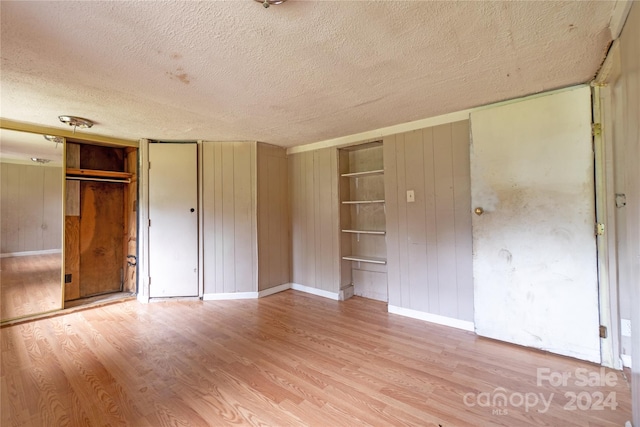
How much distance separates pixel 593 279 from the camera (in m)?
2.02

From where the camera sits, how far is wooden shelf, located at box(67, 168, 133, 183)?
3.46 metres

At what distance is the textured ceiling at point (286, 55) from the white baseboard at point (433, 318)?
2139mm

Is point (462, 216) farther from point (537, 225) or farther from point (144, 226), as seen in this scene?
point (144, 226)

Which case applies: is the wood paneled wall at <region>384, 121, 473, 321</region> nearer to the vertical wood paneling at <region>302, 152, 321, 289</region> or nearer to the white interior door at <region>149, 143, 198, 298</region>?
the vertical wood paneling at <region>302, 152, 321, 289</region>

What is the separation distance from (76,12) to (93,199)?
3.38 m

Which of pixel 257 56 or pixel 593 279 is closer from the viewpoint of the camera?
pixel 257 56

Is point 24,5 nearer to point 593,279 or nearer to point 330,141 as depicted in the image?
point 330,141

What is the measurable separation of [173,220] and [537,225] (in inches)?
163

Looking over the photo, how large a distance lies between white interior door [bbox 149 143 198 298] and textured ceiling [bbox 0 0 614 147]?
3.42 feet

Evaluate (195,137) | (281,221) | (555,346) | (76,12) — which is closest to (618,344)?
(555,346)

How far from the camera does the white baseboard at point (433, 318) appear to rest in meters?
2.65

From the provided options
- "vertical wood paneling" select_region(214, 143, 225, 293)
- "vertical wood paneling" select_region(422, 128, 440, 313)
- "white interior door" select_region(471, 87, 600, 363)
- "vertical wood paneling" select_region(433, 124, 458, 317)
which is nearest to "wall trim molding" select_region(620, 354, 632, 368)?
"white interior door" select_region(471, 87, 600, 363)

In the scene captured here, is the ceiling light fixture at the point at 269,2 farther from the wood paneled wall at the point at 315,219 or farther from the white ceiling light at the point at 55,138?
the white ceiling light at the point at 55,138

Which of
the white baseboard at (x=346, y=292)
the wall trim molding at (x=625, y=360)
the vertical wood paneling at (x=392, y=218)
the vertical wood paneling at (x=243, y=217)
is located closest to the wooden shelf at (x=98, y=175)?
the vertical wood paneling at (x=243, y=217)
